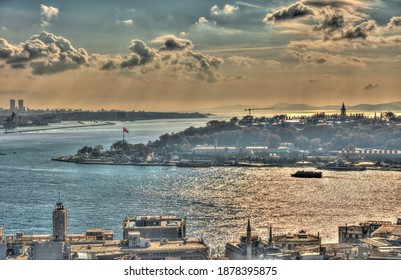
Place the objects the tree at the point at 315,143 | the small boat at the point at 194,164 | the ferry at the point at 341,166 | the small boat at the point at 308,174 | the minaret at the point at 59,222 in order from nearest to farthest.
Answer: the minaret at the point at 59,222 < the small boat at the point at 308,174 < the ferry at the point at 341,166 < the small boat at the point at 194,164 < the tree at the point at 315,143

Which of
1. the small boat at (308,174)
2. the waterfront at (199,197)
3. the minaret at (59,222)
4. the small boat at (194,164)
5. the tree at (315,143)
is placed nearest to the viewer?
the minaret at (59,222)

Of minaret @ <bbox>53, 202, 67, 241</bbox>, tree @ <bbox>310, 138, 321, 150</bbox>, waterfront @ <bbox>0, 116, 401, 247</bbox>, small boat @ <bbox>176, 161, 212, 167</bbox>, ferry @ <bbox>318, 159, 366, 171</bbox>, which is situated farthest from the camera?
tree @ <bbox>310, 138, 321, 150</bbox>

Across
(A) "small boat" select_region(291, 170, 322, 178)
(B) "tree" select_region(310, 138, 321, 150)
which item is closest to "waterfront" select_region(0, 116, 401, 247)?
(A) "small boat" select_region(291, 170, 322, 178)

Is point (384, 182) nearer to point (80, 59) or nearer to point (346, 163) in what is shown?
point (346, 163)

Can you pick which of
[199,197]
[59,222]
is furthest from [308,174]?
[59,222]

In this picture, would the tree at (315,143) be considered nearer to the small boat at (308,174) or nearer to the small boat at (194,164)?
the small boat at (194,164)

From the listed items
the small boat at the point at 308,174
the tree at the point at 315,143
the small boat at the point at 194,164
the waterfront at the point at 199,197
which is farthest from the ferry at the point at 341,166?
the tree at the point at 315,143

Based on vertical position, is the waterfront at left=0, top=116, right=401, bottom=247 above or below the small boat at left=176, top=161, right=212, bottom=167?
below

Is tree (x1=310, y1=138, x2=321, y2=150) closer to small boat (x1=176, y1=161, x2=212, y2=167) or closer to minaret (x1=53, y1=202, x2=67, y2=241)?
small boat (x1=176, y1=161, x2=212, y2=167)

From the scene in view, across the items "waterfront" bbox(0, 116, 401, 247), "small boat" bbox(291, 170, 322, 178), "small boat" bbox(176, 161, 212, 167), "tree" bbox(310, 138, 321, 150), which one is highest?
"tree" bbox(310, 138, 321, 150)
